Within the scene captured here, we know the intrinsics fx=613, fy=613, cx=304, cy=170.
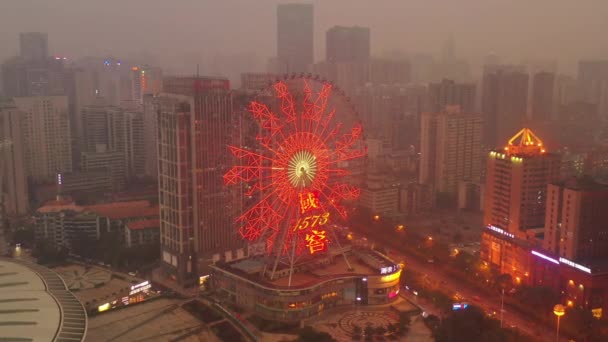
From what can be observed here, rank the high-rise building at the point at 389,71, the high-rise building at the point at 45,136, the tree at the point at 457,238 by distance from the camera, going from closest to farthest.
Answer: the tree at the point at 457,238 < the high-rise building at the point at 45,136 < the high-rise building at the point at 389,71

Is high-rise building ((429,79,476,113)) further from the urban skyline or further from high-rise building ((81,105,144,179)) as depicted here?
high-rise building ((81,105,144,179))

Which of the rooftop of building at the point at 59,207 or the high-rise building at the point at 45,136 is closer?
the rooftop of building at the point at 59,207

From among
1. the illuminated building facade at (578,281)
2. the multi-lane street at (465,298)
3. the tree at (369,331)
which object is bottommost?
the multi-lane street at (465,298)

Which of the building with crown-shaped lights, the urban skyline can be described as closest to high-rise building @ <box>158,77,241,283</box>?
the urban skyline

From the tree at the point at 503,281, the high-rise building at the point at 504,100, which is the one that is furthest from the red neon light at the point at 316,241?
the high-rise building at the point at 504,100

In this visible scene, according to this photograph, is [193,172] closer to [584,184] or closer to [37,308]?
[37,308]

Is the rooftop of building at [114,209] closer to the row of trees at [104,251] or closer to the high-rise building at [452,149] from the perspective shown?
the row of trees at [104,251]
